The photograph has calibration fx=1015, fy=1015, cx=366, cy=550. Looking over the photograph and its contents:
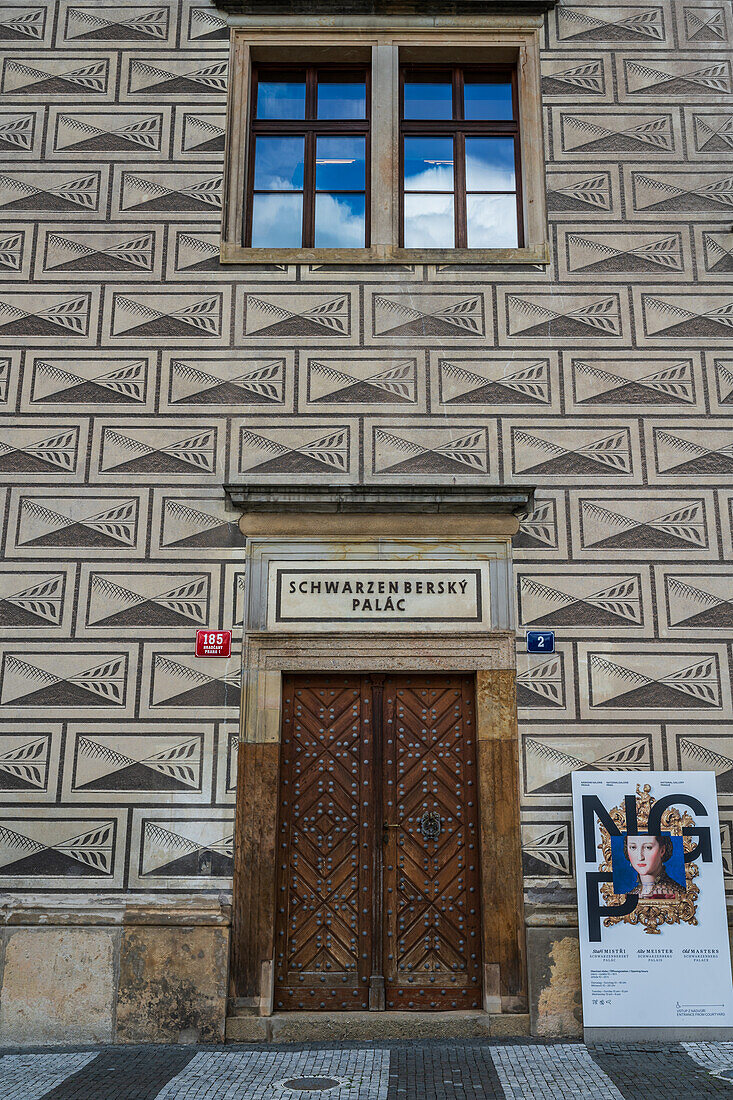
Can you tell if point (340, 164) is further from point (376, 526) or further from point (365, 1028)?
point (365, 1028)

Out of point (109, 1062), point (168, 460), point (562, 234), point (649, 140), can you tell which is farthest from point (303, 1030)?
point (649, 140)

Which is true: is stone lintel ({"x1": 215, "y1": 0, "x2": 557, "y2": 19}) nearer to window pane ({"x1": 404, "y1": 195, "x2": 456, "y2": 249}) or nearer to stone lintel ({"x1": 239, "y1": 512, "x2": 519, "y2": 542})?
window pane ({"x1": 404, "y1": 195, "x2": 456, "y2": 249})

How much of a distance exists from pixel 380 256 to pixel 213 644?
112 inches

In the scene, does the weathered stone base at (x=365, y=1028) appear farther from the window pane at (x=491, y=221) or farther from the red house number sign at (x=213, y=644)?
the window pane at (x=491, y=221)

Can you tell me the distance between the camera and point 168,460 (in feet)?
21.6

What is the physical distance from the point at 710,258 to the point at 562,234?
102 cm

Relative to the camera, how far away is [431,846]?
6.14m

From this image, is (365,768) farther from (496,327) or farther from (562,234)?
(562,234)

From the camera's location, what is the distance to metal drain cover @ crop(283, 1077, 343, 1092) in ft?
15.7

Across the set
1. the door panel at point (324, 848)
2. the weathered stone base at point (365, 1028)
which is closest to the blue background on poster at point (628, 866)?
the weathered stone base at point (365, 1028)

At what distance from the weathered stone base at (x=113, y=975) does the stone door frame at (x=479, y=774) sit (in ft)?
0.65

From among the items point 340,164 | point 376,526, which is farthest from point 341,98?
point 376,526

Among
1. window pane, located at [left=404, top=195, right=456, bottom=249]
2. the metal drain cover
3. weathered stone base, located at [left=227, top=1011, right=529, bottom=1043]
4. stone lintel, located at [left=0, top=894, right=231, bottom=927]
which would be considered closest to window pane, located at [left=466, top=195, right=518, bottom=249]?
window pane, located at [left=404, top=195, right=456, bottom=249]

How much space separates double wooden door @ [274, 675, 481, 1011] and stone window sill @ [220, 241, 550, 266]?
9.19 feet
